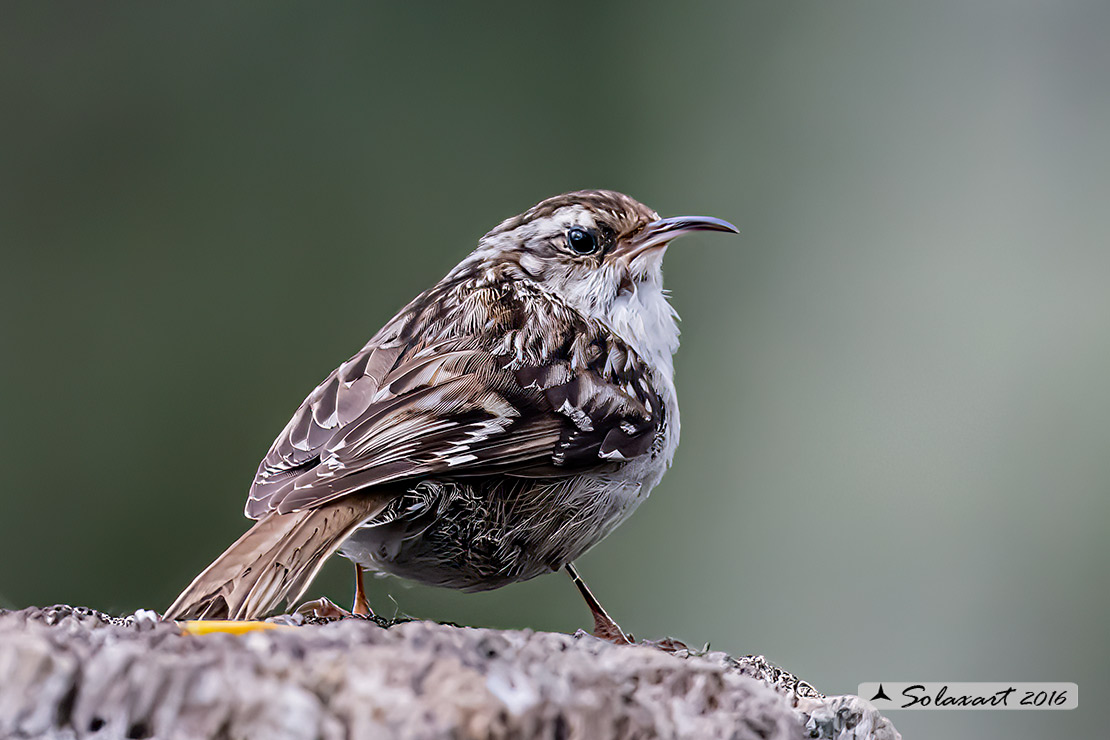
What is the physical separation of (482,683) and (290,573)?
0.45 meters

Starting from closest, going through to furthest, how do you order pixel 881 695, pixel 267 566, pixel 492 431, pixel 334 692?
pixel 334 692
pixel 267 566
pixel 492 431
pixel 881 695

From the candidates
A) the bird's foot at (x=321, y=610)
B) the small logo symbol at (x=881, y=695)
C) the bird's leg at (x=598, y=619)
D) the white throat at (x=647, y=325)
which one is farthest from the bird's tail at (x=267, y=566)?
the small logo symbol at (x=881, y=695)

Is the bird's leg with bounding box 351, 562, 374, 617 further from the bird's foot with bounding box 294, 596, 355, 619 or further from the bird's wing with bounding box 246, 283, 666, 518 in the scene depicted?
the bird's wing with bounding box 246, 283, 666, 518

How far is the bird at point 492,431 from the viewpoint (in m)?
1.22

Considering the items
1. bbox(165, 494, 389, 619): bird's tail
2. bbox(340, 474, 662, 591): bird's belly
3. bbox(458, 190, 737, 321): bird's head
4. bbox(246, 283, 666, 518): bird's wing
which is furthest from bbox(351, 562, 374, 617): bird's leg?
bbox(458, 190, 737, 321): bird's head

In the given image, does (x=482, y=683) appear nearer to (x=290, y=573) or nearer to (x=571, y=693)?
(x=571, y=693)

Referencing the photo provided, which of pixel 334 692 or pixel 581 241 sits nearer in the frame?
pixel 334 692

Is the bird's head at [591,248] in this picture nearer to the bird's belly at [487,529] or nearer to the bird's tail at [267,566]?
the bird's belly at [487,529]

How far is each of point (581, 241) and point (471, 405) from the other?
18.5 inches

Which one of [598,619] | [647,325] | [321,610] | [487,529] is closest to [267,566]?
[487,529]

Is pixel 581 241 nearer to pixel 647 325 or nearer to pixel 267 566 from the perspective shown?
pixel 647 325

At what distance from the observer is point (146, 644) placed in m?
0.80

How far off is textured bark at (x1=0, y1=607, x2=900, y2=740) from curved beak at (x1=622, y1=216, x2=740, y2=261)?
3.05 feet

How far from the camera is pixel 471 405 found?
1.36 m
